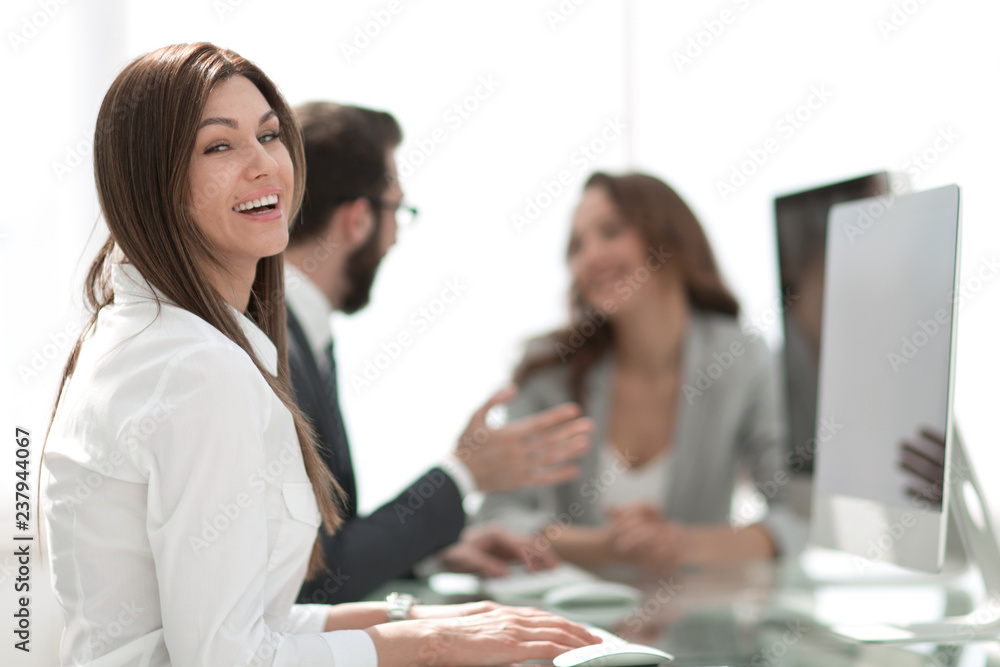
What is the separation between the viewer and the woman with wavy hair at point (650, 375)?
2049 mm

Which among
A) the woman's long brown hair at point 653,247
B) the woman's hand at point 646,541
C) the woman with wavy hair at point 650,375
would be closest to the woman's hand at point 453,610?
the woman's hand at point 646,541

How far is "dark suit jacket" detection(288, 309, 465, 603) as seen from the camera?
3.89 feet

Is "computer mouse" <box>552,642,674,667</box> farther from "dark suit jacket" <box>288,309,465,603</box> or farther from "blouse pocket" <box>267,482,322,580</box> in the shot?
"dark suit jacket" <box>288,309,465,603</box>

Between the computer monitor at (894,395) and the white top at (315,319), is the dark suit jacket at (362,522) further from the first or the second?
the computer monitor at (894,395)

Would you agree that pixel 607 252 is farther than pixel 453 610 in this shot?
Yes

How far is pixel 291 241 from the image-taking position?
4.77ft

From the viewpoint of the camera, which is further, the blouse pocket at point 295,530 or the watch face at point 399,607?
the watch face at point 399,607

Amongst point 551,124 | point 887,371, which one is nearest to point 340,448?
point 887,371

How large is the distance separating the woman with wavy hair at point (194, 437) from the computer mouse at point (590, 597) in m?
0.34

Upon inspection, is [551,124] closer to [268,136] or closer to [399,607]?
[268,136]

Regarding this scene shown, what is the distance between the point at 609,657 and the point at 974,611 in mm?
683

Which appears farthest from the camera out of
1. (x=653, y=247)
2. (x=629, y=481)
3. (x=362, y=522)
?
(x=653, y=247)

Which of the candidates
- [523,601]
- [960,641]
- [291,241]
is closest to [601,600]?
[523,601]

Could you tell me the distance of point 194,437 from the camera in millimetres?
698
